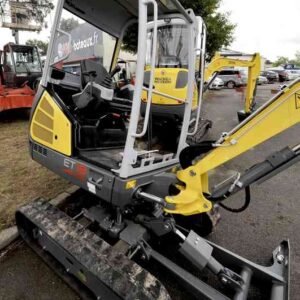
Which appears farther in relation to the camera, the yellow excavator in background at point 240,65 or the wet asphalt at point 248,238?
the yellow excavator in background at point 240,65

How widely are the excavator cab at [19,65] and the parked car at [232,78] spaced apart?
62.3ft

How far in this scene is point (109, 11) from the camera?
10.5 feet

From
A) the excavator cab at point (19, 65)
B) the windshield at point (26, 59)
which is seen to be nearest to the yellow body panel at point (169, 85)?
the excavator cab at point (19, 65)

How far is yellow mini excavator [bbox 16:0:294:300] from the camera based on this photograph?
1.99m

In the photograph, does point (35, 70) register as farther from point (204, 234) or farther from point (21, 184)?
point (204, 234)

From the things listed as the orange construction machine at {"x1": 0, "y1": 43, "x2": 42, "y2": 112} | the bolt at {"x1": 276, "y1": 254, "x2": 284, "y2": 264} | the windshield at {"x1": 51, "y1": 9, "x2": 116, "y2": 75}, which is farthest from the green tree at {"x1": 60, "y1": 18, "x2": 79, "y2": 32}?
the orange construction machine at {"x1": 0, "y1": 43, "x2": 42, "y2": 112}

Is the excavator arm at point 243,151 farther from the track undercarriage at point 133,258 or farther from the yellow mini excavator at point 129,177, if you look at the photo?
the track undercarriage at point 133,258

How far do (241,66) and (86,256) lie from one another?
7.30m

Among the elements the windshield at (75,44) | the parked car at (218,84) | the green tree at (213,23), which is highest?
the green tree at (213,23)

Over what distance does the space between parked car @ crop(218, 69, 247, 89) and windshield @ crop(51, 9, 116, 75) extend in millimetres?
24070

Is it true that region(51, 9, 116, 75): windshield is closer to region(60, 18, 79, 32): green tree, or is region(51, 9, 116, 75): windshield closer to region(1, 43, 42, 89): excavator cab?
region(60, 18, 79, 32): green tree

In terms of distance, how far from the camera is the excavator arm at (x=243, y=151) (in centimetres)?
178

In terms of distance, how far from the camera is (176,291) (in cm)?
247

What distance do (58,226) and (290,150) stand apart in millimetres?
2015
